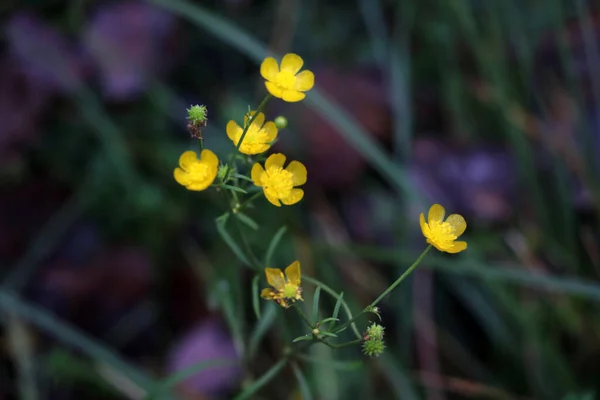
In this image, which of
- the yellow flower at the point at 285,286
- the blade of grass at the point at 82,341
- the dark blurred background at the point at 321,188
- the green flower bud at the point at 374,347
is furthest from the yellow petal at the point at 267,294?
the dark blurred background at the point at 321,188

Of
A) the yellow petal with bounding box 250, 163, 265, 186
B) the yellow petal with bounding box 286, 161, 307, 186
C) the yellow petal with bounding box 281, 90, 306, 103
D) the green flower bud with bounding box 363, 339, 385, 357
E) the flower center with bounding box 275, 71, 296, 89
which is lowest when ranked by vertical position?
the green flower bud with bounding box 363, 339, 385, 357

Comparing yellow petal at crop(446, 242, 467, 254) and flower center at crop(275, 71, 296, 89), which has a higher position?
flower center at crop(275, 71, 296, 89)

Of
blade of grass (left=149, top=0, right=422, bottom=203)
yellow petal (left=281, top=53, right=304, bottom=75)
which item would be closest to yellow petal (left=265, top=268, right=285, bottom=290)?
yellow petal (left=281, top=53, right=304, bottom=75)

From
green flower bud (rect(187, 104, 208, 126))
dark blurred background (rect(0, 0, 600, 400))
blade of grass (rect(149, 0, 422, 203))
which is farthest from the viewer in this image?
dark blurred background (rect(0, 0, 600, 400))

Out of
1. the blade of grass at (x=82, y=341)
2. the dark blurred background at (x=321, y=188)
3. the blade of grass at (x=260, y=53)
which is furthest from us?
the dark blurred background at (x=321, y=188)

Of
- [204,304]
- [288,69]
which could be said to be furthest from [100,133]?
[288,69]

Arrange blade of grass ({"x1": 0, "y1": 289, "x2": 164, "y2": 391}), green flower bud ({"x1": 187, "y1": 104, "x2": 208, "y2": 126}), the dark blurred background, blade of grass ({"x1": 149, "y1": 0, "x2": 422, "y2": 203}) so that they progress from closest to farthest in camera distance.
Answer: green flower bud ({"x1": 187, "y1": 104, "x2": 208, "y2": 126}) → blade of grass ({"x1": 0, "y1": 289, "x2": 164, "y2": 391}) → blade of grass ({"x1": 149, "y1": 0, "x2": 422, "y2": 203}) → the dark blurred background

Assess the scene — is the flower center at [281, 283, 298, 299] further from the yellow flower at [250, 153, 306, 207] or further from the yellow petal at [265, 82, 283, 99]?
the yellow petal at [265, 82, 283, 99]

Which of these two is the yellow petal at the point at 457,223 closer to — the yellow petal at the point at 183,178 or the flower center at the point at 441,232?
the flower center at the point at 441,232
